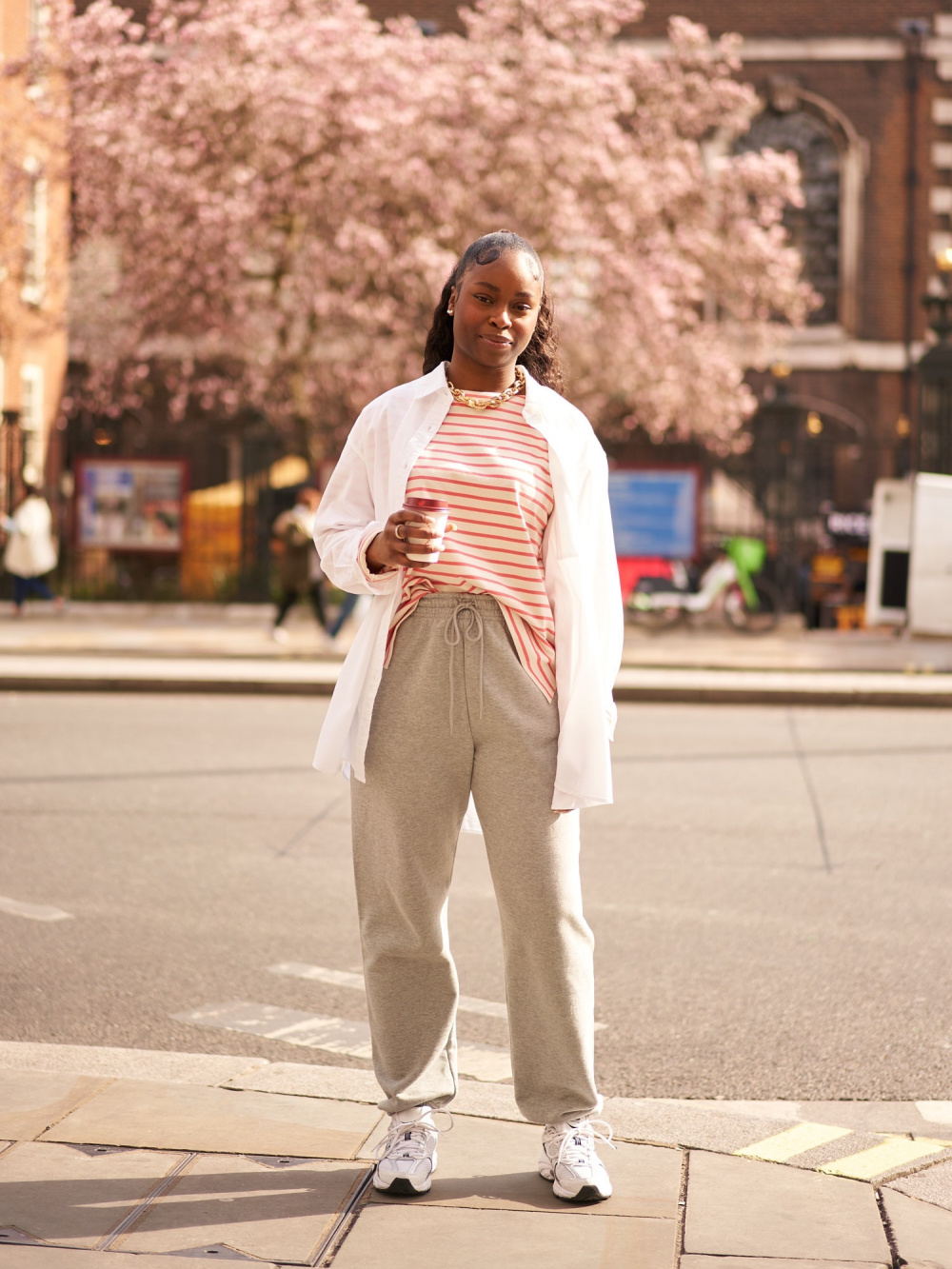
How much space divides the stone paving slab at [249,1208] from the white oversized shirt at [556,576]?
0.82 metres

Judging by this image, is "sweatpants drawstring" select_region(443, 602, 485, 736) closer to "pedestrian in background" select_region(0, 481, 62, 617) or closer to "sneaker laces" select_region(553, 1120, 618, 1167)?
"sneaker laces" select_region(553, 1120, 618, 1167)

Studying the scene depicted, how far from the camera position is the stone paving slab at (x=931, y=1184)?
136 inches

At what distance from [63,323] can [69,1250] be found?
23.7m

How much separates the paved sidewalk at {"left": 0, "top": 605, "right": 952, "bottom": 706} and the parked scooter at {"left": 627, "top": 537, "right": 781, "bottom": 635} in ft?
0.78

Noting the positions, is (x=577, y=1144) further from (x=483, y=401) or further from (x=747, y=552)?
(x=747, y=552)

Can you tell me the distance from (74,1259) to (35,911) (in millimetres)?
3287

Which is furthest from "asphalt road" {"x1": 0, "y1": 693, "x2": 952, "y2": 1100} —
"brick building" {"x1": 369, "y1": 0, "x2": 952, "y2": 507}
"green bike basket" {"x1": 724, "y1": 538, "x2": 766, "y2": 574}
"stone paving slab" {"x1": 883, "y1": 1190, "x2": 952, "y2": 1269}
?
"brick building" {"x1": 369, "y1": 0, "x2": 952, "y2": 507}

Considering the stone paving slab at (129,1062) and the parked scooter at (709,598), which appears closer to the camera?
the stone paving slab at (129,1062)

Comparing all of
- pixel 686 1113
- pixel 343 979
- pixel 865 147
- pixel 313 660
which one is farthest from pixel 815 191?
pixel 686 1113

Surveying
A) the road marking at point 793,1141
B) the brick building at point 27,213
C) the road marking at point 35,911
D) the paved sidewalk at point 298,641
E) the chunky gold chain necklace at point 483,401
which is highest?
the brick building at point 27,213

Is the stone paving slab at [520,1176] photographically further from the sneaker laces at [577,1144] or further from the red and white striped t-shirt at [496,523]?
the red and white striped t-shirt at [496,523]

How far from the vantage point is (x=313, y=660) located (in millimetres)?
15906

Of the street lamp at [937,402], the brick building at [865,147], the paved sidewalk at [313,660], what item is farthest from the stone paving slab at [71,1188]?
the brick building at [865,147]

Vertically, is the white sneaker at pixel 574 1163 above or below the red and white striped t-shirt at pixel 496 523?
below
